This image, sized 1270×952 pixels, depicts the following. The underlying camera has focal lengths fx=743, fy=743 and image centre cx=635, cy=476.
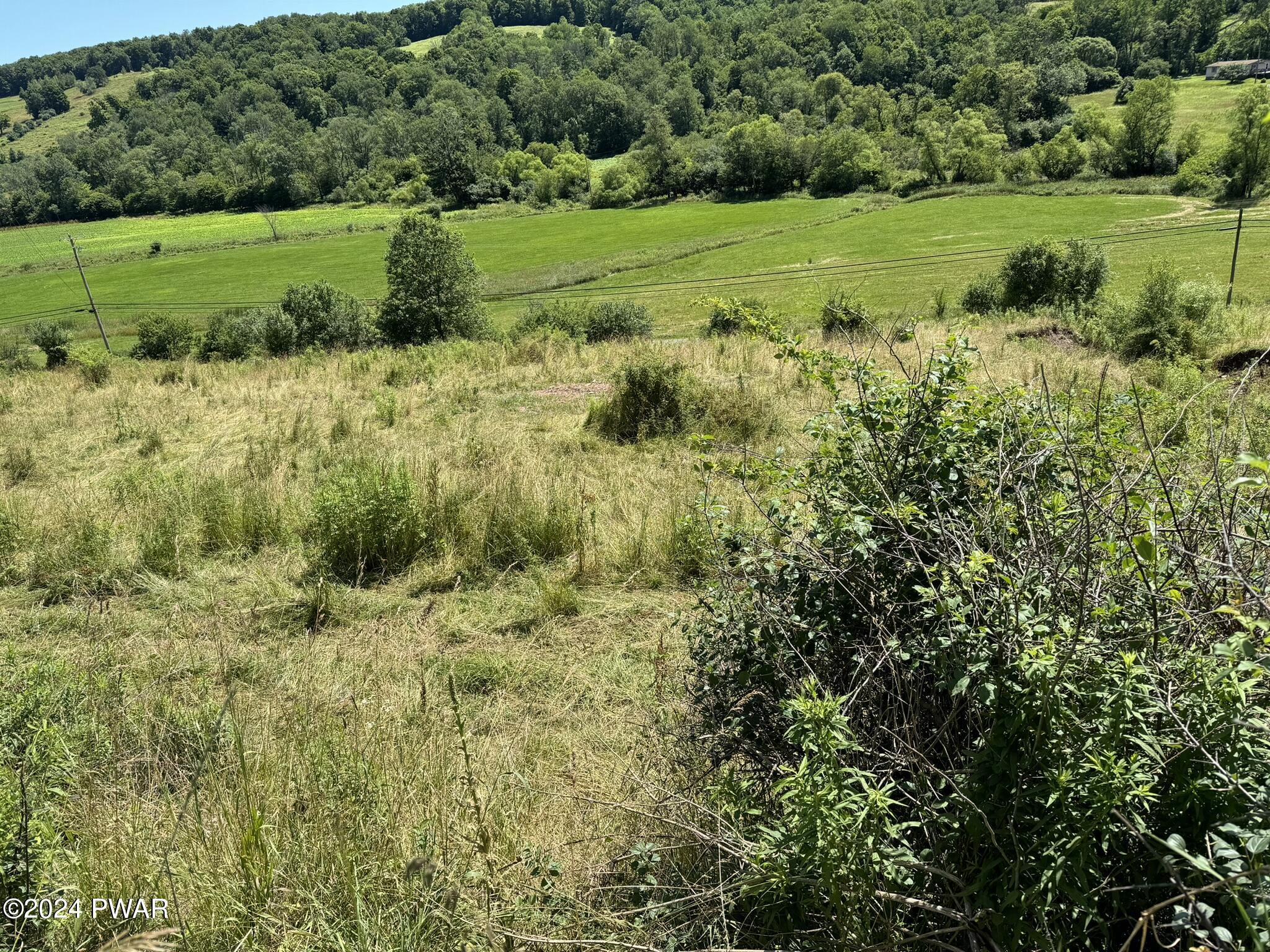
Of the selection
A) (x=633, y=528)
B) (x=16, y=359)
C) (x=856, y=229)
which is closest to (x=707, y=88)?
(x=856, y=229)

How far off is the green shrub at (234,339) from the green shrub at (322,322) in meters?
1.27

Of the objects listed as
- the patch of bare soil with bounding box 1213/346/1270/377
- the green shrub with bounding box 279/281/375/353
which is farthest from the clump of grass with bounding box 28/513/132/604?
the green shrub with bounding box 279/281/375/353

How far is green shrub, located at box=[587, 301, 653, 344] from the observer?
26719 mm

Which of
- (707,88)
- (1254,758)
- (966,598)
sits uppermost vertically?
(707,88)

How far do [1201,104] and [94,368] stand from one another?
11635 cm

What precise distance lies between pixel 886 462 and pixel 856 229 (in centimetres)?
7127

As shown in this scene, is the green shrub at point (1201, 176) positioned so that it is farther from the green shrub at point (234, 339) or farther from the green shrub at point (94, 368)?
the green shrub at point (94, 368)

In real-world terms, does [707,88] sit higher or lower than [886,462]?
higher

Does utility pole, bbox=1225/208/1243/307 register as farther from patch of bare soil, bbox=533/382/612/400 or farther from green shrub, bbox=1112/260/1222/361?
patch of bare soil, bbox=533/382/612/400

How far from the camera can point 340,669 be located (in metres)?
5.06

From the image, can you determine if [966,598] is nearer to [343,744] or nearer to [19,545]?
[343,744]

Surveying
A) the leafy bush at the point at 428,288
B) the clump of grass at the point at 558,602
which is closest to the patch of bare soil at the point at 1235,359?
the clump of grass at the point at 558,602

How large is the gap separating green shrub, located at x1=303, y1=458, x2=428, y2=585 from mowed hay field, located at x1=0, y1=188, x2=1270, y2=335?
30109 mm

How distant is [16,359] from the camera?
3538 cm
